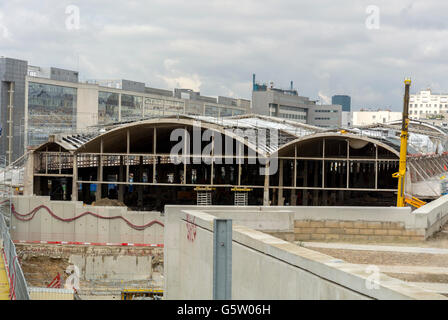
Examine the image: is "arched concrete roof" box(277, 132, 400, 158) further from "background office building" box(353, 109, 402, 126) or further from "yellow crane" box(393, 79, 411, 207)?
"background office building" box(353, 109, 402, 126)

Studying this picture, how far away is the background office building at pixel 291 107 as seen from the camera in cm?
13112

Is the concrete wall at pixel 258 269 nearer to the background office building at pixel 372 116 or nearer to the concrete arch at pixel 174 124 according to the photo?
the concrete arch at pixel 174 124

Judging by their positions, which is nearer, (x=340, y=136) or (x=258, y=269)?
(x=258, y=269)

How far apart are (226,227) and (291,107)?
128m

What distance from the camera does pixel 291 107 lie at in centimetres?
14012

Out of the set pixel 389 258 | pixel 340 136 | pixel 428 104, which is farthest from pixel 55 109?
pixel 428 104

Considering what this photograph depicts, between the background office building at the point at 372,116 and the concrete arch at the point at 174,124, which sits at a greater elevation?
the background office building at the point at 372,116

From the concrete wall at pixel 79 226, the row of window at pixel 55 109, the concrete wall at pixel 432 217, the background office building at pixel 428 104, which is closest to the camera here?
the concrete wall at pixel 432 217

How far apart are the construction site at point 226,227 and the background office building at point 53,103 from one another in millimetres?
11381

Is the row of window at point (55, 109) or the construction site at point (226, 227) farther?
the row of window at point (55, 109)

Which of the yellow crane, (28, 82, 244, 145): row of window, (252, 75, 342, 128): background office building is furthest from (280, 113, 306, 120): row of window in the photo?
the yellow crane

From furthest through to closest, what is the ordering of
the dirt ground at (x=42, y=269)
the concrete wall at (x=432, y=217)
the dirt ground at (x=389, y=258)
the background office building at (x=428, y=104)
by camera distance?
the background office building at (x=428, y=104) → the dirt ground at (x=42, y=269) → the concrete wall at (x=432, y=217) → the dirt ground at (x=389, y=258)

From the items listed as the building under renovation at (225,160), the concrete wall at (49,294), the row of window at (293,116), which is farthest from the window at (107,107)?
the concrete wall at (49,294)

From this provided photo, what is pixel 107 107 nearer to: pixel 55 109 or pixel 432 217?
pixel 55 109
